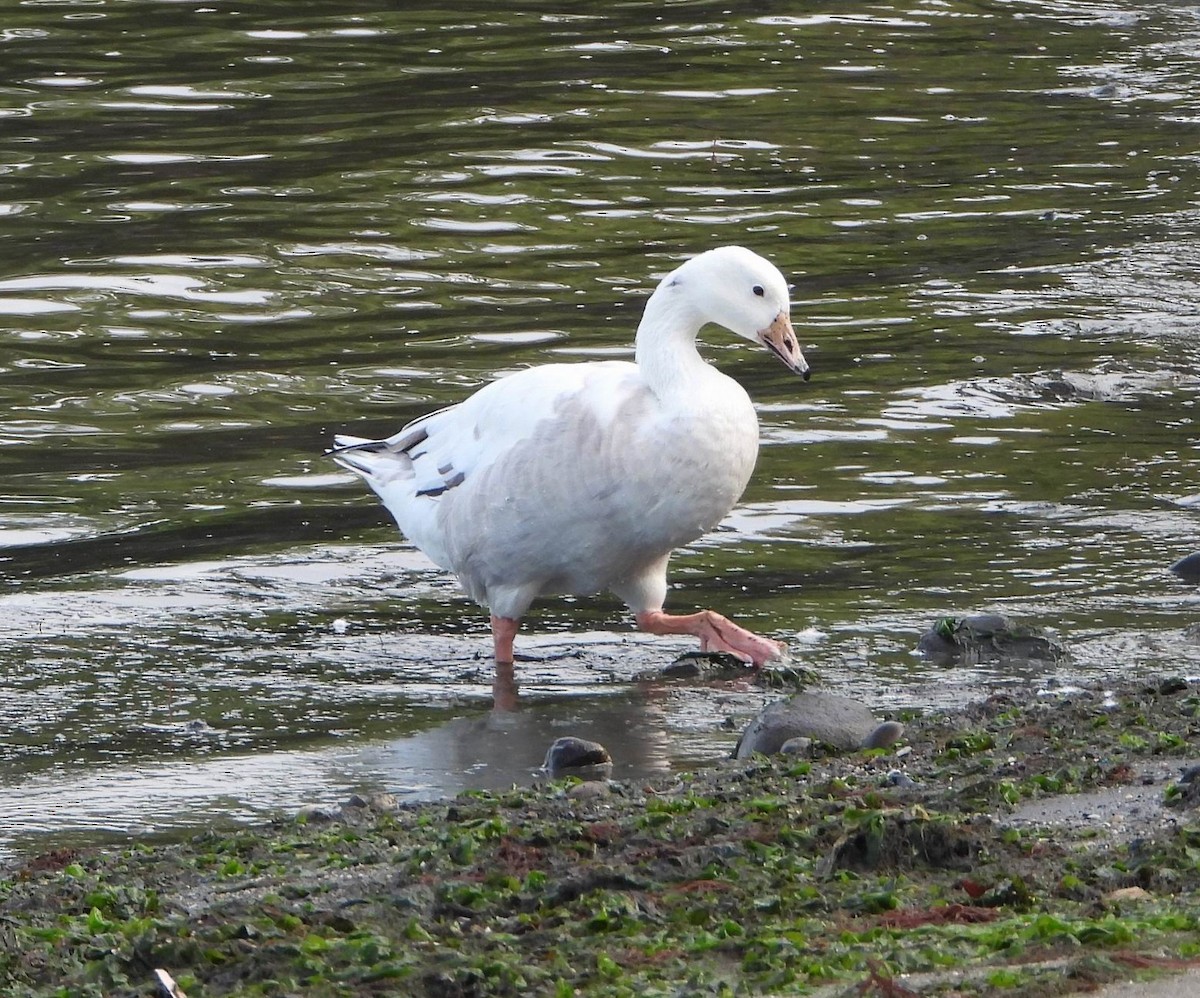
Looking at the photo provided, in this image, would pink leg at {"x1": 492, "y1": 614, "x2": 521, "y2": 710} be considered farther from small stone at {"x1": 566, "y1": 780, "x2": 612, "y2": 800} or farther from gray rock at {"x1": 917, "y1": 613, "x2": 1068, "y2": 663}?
small stone at {"x1": 566, "y1": 780, "x2": 612, "y2": 800}

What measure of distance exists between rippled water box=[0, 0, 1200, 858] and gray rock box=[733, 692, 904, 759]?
1.09 feet

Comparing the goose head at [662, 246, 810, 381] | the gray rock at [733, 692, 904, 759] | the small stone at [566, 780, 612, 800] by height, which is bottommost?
the gray rock at [733, 692, 904, 759]

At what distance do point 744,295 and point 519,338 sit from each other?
445 centimetres

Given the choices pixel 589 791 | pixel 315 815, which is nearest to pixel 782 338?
pixel 589 791

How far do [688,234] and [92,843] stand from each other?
29.4 ft

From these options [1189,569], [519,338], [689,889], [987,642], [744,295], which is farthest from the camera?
[519,338]

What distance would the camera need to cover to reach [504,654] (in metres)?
8.12

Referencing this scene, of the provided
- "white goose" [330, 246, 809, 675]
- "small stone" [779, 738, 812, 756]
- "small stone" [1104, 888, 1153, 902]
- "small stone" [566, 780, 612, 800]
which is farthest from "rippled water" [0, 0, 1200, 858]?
"small stone" [1104, 888, 1153, 902]

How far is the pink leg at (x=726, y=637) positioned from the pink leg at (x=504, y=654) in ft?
1.95

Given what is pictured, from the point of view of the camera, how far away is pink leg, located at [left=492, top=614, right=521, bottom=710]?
25.7 ft

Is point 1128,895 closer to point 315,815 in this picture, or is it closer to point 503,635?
point 315,815

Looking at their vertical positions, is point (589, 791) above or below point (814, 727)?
above

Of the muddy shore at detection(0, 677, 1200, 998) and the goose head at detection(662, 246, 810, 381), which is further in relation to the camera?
the goose head at detection(662, 246, 810, 381)

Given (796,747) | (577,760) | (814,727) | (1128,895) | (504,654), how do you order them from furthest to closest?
(504,654), (577,760), (814,727), (796,747), (1128,895)
